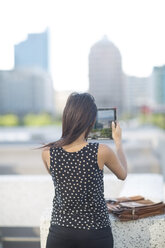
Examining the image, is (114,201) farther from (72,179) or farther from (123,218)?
(72,179)

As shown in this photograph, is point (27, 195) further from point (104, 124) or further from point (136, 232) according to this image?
point (104, 124)

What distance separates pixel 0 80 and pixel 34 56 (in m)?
39.6

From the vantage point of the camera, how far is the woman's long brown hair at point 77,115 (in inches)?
84.0

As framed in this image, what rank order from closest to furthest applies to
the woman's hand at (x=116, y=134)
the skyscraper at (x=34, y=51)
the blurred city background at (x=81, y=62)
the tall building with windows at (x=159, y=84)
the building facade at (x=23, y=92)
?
1. the woman's hand at (x=116, y=134)
2. the blurred city background at (x=81, y=62)
3. the building facade at (x=23, y=92)
4. the tall building with windows at (x=159, y=84)
5. the skyscraper at (x=34, y=51)

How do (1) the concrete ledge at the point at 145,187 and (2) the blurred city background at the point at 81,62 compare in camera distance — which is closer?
(1) the concrete ledge at the point at 145,187

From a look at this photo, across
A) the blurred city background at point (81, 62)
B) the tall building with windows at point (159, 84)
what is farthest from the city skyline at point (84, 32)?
the tall building with windows at point (159, 84)

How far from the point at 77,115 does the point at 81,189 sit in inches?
Answer: 14.2

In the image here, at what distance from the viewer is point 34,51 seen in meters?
146

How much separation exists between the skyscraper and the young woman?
138 metres

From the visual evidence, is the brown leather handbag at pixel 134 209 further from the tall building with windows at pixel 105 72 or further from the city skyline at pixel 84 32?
the tall building with windows at pixel 105 72

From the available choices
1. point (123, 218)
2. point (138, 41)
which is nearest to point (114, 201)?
point (123, 218)

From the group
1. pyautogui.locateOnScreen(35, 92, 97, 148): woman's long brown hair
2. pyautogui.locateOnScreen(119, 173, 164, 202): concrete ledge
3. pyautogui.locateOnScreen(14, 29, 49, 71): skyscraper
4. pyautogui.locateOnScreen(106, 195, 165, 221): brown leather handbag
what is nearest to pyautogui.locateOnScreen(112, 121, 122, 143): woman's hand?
pyautogui.locateOnScreen(35, 92, 97, 148): woman's long brown hair

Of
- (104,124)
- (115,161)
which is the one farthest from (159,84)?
(115,161)

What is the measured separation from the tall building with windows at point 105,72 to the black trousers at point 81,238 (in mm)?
82377
